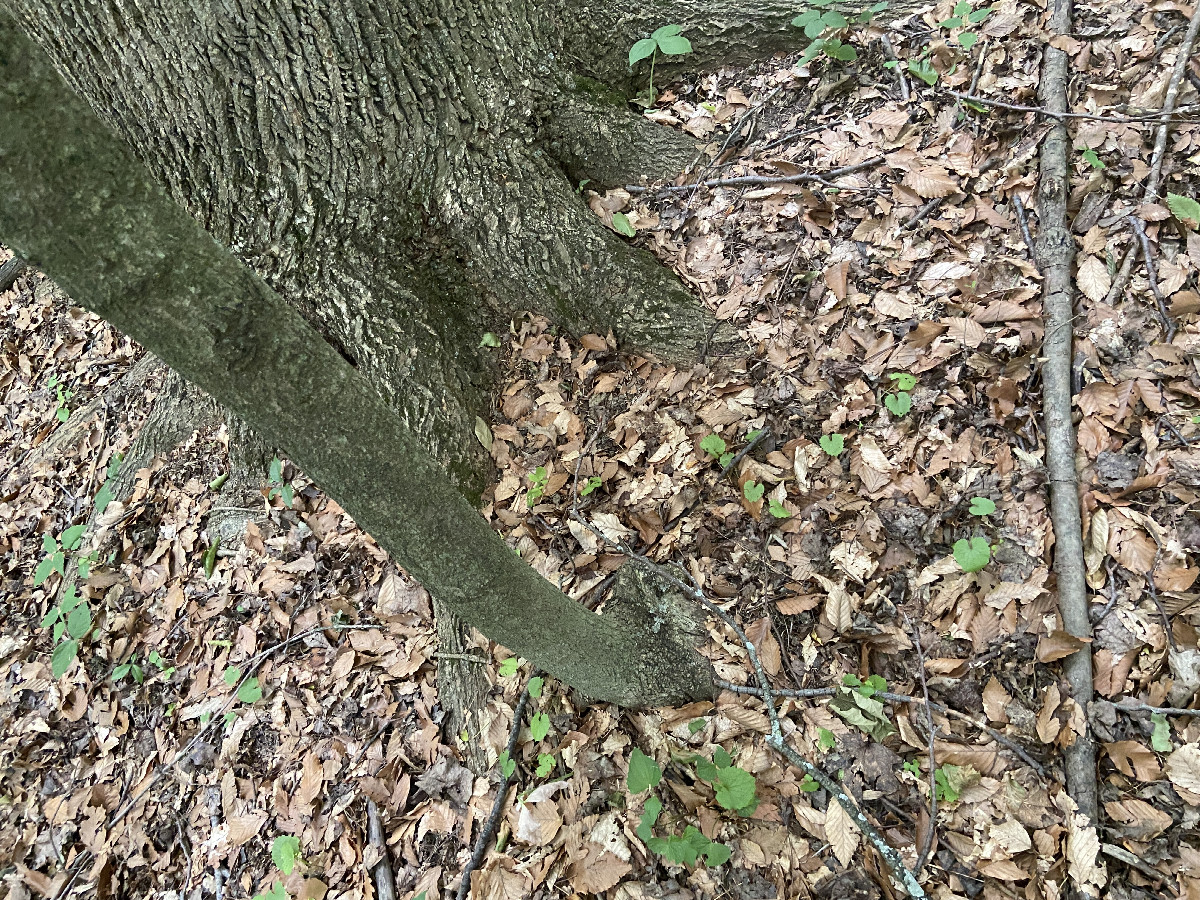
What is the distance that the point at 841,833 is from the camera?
2145mm

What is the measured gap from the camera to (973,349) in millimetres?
2568

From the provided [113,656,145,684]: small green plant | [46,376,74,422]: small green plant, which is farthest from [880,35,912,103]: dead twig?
[46,376,74,422]: small green plant

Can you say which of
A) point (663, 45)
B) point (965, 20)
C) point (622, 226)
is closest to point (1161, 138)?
point (965, 20)

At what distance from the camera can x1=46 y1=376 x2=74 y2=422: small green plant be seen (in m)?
4.79

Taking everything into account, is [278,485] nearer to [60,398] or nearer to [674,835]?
[674,835]

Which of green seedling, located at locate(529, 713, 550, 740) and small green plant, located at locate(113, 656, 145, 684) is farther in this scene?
small green plant, located at locate(113, 656, 145, 684)

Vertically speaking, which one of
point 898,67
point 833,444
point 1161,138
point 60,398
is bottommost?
point 833,444

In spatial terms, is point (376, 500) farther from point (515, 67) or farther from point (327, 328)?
point (515, 67)

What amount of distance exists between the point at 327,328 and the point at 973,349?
8.88 feet

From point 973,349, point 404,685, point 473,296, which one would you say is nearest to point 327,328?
point 473,296

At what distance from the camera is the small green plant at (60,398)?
4.79 meters

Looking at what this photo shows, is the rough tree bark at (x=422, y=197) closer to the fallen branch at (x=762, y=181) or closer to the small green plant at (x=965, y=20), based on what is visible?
the fallen branch at (x=762, y=181)

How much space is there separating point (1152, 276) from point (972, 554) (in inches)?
47.5

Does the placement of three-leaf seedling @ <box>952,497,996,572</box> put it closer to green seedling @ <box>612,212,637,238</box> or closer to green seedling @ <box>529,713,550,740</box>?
green seedling @ <box>529,713,550,740</box>
